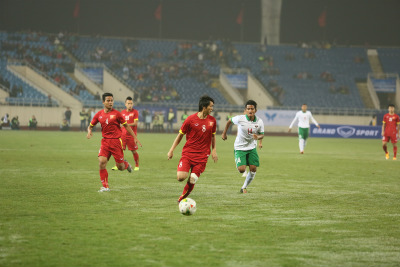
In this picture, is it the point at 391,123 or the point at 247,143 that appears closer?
the point at 247,143

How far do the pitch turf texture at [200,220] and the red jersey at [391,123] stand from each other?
8.01m

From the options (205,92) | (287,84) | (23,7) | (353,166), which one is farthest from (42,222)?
(23,7)

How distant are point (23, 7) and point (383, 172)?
168 feet

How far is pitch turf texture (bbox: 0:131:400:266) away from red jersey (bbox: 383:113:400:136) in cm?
801

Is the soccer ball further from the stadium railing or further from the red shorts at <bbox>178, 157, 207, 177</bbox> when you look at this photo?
the stadium railing

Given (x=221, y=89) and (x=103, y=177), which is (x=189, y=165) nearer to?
(x=103, y=177)

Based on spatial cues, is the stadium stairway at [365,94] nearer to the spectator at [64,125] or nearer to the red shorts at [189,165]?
the spectator at [64,125]

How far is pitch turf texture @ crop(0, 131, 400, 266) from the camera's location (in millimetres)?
6898

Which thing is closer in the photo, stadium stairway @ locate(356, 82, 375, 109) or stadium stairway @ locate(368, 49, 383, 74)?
stadium stairway @ locate(356, 82, 375, 109)

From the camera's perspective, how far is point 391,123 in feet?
81.9

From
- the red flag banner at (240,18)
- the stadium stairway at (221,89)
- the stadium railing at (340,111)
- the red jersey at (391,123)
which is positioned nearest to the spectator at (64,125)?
the stadium stairway at (221,89)

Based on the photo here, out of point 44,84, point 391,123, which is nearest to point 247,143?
point 391,123

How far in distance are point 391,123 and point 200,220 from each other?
58.3 feet

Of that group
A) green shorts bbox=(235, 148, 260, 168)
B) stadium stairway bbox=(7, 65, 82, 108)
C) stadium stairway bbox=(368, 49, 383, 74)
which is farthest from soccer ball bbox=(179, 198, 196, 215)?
stadium stairway bbox=(368, 49, 383, 74)
